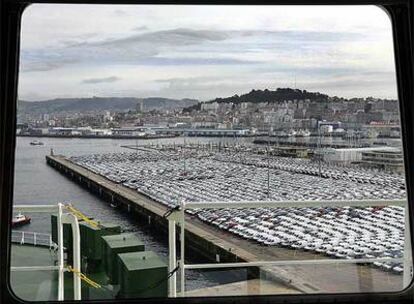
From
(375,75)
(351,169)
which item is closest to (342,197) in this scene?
(351,169)

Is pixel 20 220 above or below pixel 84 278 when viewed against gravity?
above

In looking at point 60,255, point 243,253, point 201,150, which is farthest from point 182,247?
point 60,255

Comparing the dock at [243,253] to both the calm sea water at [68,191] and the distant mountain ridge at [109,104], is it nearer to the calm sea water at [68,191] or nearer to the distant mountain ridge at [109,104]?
the calm sea water at [68,191]

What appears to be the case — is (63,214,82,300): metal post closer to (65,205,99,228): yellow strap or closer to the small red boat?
(65,205,99,228): yellow strap

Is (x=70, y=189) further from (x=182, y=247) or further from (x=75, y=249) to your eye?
(x=182, y=247)

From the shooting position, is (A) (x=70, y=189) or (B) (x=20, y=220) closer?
(B) (x=20, y=220)

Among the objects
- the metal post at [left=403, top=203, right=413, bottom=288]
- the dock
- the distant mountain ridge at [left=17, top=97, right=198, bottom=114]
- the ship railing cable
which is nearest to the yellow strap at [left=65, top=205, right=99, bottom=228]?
the dock

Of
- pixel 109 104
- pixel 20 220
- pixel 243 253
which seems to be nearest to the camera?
pixel 20 220

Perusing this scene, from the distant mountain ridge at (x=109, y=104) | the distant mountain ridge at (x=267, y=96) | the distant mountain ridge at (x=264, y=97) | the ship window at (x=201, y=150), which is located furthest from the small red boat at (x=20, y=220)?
the distant mountain ridge at (x=267, y=96)
